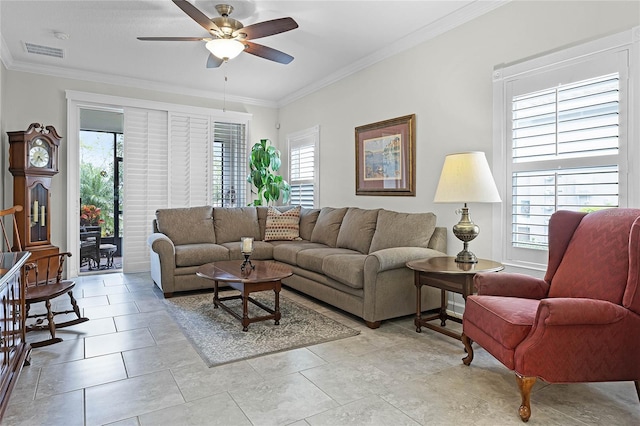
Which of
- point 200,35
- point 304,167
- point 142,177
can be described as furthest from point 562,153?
point 142,177

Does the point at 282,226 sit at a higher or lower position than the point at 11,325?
higher

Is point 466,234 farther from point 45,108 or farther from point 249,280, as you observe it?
point 45,108

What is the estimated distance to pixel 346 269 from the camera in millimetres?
3543

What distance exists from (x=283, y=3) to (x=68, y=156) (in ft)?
12.6

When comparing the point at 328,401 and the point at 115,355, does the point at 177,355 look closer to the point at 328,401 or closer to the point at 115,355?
the point at 115,355

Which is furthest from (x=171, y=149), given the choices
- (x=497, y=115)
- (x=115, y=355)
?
(x=497, y=115)

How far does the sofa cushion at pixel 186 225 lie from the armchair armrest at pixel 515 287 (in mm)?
3718

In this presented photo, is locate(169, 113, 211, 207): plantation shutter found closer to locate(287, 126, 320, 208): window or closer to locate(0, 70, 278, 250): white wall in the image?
locate(0, 70, 278, 250): white wall

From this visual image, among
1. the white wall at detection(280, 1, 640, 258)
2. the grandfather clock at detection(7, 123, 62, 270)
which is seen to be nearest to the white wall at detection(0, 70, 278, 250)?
the grandfather clock at detection(7, 123, 62, 270)

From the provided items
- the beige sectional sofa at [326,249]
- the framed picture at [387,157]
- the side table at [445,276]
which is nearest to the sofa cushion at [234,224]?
the beige sectional sofa at [326,249]

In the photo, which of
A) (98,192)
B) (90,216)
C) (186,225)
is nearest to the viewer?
(186,225)

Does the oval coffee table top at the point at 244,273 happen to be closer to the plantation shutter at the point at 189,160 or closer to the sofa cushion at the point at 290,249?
the sofa cushion at the point at 290,249

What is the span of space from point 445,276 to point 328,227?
221 centimetres

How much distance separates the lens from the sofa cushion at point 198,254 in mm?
4527
